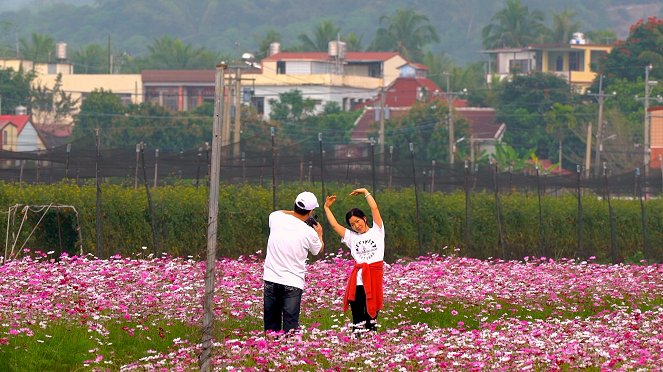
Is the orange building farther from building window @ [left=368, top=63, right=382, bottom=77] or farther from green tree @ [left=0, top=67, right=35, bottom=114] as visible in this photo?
building window @ [left=368, top=63, right=382, bottom=77]

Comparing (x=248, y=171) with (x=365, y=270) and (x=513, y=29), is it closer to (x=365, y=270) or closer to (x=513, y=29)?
(x=365, y=270)

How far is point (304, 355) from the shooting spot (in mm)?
15234

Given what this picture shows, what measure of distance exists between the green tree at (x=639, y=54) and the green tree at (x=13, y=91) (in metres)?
43.6

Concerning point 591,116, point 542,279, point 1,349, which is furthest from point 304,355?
point 591,116

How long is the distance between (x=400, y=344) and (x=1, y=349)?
415cm

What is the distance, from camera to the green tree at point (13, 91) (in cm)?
11650

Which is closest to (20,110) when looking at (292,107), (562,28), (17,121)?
(17,121)

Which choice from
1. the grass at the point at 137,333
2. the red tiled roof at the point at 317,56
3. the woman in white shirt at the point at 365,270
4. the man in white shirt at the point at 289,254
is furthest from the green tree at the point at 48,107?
the man in white shirt at the point at 289,254

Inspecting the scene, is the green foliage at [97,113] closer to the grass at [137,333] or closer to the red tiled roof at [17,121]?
the red tiled roof at [17,121]

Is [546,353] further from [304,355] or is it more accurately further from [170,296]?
[170,296]

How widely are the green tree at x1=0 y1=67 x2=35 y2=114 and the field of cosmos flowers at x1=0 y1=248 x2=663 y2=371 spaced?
92304 mm

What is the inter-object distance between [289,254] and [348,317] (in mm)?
3285

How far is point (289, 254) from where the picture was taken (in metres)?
16.6

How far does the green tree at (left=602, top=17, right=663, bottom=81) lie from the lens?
112 meters
